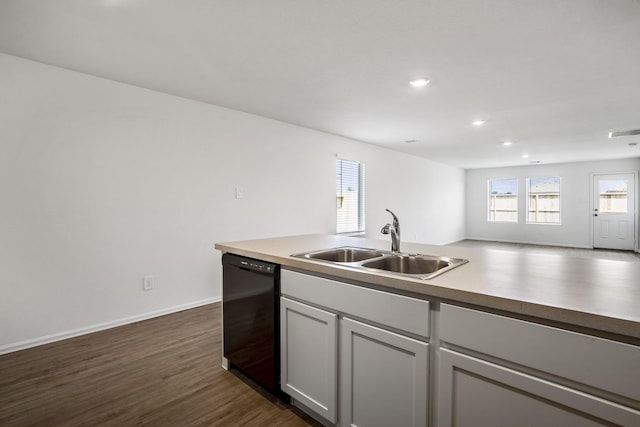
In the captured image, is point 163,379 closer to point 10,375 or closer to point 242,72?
point 10,375

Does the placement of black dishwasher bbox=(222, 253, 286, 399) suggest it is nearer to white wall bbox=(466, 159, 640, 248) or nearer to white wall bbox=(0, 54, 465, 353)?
white wall bbox=(0, 54, 465, 353)

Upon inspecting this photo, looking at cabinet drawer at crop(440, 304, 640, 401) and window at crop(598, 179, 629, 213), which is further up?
window at crop(598, 179, 629, 213)

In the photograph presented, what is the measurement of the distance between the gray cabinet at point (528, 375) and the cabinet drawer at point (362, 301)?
0.10 metres

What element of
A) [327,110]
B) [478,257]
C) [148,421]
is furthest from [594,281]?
[327,110]

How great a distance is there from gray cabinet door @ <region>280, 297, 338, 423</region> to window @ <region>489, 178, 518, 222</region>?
9.87 m

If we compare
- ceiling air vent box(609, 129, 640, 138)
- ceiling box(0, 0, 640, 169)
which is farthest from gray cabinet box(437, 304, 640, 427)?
ceiling air vent box(609, 129, 640, 138)

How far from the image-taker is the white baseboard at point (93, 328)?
2445mm

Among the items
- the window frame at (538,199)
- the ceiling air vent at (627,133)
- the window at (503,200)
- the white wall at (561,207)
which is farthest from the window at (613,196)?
the ceiling air vent at (627,133)

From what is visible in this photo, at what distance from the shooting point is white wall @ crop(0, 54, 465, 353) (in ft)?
8.09

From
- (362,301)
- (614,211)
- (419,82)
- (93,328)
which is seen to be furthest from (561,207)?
(93,328)

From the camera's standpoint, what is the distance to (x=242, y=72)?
2.73 m

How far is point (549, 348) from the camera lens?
908 mm

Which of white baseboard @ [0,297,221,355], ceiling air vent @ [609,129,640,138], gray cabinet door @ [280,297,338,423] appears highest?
ceiling air vent @ [609,129,640,138]

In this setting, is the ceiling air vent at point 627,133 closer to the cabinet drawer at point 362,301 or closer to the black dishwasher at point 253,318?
the cabinet drawer at point 362,301
